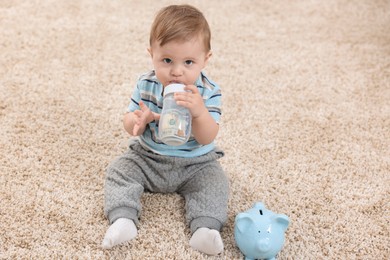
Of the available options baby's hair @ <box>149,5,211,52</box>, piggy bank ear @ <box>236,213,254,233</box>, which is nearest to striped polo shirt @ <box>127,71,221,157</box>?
baby's hair @ <box>149,5,211,52</box>

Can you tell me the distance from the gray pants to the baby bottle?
5.1 inches

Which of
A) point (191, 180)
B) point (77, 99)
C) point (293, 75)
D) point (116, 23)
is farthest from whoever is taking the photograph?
point (116, 23)

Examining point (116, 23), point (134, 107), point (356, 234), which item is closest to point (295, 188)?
point (356, 234)

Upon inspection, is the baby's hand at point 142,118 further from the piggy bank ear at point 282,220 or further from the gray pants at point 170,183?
the piggy bank ear at point 282,220

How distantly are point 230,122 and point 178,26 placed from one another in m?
0.47

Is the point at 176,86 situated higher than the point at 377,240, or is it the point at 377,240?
the point at 176,86

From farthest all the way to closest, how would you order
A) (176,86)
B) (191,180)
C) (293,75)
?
(293,75) < (191,180) < (176,86)

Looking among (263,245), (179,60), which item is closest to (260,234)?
(263,245)

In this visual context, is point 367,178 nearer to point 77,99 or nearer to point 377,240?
point 377,240

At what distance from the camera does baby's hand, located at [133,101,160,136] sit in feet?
3.06

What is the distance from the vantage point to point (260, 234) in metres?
0.84

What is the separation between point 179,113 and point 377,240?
475 millimetres

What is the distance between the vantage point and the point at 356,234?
95cm

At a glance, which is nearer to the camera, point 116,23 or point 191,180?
point 191,180
